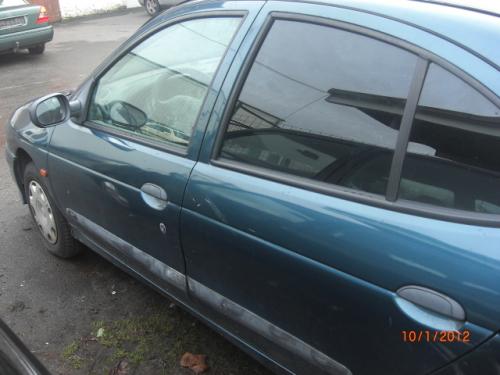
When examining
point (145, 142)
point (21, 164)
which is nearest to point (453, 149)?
point (145, 142)

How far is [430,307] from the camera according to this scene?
1367 millimetres

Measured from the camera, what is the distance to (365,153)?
162 cm

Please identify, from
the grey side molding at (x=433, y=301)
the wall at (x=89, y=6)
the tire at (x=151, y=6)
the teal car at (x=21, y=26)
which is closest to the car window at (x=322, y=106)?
the grey side molding at (x=433, y=301)

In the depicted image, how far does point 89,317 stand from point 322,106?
193cm

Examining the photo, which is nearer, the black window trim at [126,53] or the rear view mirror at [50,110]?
the black window trim at [126,53]

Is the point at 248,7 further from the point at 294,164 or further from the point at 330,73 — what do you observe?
the point at 294,164

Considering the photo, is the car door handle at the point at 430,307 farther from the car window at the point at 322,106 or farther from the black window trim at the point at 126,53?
the black window trim at the point at 126,53

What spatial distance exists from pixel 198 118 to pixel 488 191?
115 centimetres

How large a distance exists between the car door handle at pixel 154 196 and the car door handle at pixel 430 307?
1086 mm

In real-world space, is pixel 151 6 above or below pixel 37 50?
above

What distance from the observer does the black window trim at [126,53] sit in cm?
206

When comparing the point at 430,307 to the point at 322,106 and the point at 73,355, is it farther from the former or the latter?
the point at 73,355
